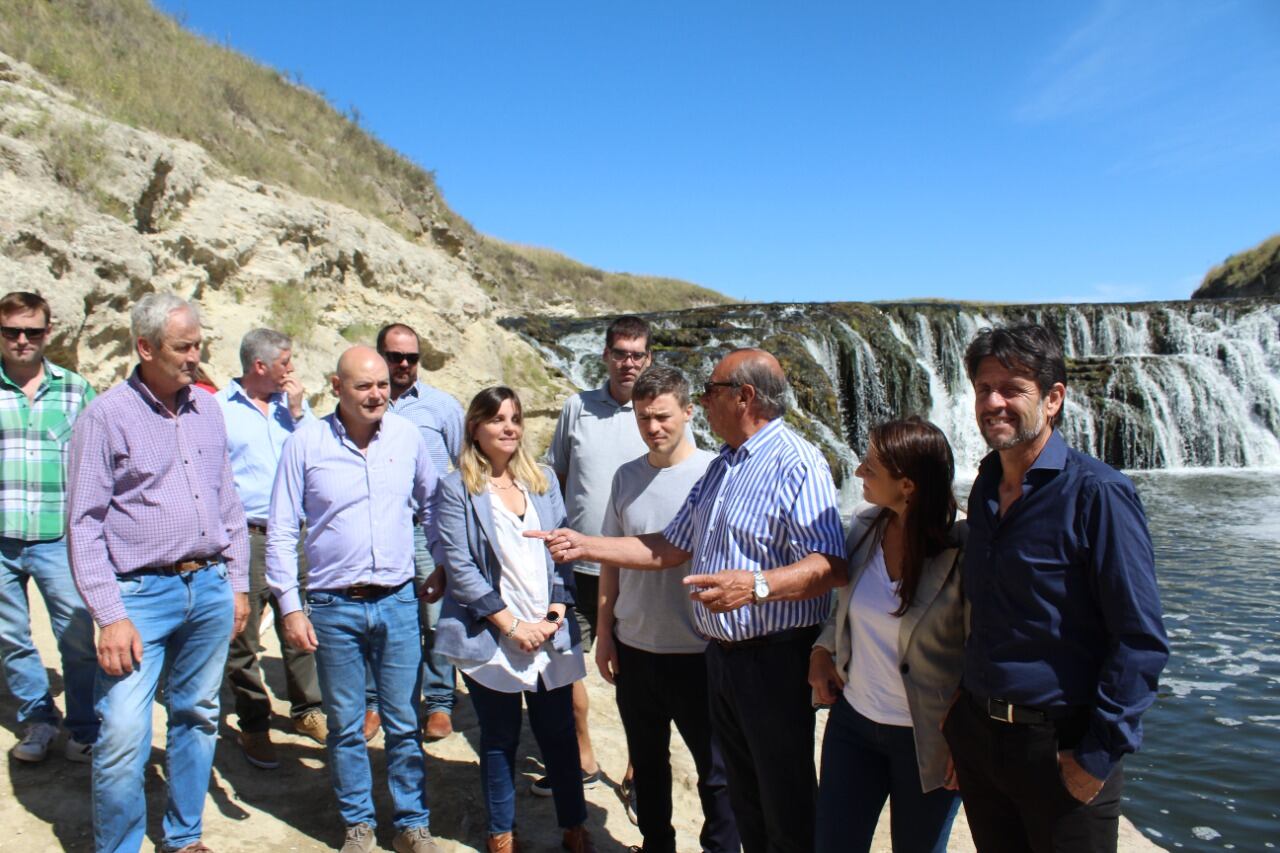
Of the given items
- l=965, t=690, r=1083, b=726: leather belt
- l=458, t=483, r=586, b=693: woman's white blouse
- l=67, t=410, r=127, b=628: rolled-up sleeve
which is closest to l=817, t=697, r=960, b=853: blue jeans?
l=965, t=690, r=1083, b=726: leather belt

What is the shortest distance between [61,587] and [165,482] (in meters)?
1.08

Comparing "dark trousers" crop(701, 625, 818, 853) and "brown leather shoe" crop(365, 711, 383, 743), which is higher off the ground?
"dark trousers" crop(701, 625, 818, 853)

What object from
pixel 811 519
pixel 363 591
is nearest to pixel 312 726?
pixel 363 591

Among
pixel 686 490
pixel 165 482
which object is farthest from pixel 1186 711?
pixel 165 482

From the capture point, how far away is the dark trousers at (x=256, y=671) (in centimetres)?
392

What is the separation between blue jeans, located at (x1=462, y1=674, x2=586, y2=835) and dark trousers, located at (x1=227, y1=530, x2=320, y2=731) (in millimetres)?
1027

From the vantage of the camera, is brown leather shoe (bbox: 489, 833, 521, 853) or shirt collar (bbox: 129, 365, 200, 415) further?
brown leather shoe (bbox: 489, 833, 521, 853)

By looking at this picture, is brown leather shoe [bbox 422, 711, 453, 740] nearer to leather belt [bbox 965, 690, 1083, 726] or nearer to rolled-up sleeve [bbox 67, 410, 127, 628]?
A: rolled-up sleeve [bbox 67, 410, 127, 628]

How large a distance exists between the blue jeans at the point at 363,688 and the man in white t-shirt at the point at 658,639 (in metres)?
0.80

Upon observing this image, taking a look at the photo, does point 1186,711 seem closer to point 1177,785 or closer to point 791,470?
point 1177,785

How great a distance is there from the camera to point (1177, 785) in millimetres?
5168

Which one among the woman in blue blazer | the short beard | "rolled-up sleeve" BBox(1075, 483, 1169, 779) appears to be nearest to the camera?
"rolled-up sleeve" BBox(1075, 483, 1169, 779)

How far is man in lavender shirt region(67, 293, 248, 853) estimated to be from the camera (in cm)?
278

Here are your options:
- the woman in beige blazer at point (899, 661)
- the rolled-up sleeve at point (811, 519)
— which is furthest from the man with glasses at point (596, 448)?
the woman in beige blazer at point (899, 661)
